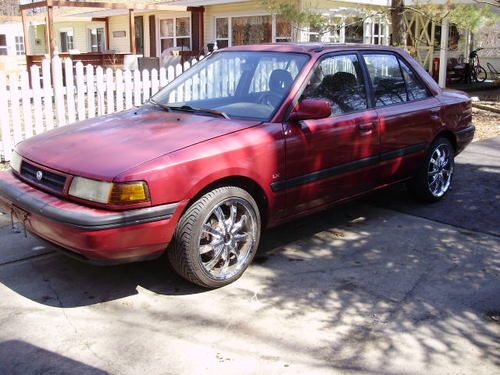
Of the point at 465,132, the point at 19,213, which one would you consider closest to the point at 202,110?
the point at 19,213

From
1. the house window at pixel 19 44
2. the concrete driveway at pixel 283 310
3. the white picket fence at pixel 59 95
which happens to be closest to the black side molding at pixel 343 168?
the concrete driveway at pixel 283 310

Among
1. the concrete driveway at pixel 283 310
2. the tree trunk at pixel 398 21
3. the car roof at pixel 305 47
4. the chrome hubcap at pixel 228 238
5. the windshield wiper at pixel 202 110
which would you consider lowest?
the concrete driveway at pixel 283 310

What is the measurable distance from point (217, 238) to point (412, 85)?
2878 millimetres

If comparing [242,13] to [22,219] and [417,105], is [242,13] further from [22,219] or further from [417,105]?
[22,219]

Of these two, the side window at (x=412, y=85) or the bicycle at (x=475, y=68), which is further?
the bicycle at (x=475, y=68)

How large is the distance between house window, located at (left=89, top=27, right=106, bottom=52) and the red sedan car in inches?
936

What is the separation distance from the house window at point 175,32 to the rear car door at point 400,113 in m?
16.3

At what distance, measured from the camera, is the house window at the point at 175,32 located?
2102 cm

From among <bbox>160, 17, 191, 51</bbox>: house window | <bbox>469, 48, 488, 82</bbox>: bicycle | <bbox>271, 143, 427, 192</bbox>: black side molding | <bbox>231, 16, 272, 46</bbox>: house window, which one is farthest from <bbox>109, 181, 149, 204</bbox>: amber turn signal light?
<bbox>469, 48, 488, 82</bbox>: bicycle

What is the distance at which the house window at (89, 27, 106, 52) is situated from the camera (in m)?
27.4

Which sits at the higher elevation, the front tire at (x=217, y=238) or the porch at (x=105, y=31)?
the porch at (x=105, y=31)

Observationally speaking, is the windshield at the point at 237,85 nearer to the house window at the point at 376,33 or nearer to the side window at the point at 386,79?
the side window at the point at 386,79

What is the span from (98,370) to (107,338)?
0.35m

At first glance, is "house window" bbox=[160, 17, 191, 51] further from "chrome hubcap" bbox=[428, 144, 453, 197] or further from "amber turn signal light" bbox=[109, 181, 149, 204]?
"amber turn signal light" bbox=[109, 181, 149, 204]
